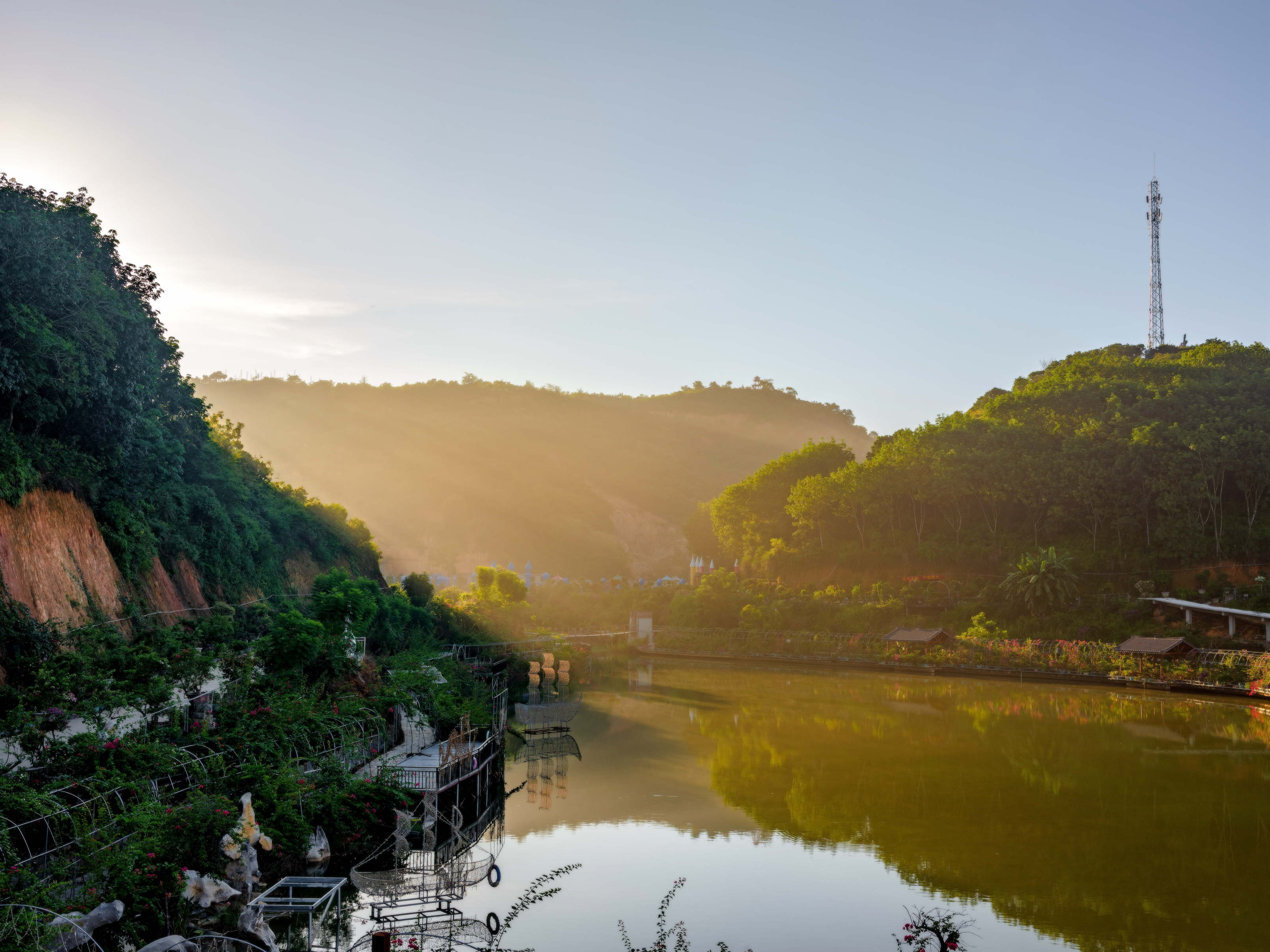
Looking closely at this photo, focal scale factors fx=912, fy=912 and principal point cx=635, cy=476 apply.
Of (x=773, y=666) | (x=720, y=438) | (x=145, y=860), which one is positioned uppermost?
(x=720, y=438)

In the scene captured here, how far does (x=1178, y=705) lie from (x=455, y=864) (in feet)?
96.8

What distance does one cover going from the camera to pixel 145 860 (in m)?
11.5

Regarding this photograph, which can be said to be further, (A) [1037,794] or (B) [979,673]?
(B) [979,673]

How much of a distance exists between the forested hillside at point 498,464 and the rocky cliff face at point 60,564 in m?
84.3

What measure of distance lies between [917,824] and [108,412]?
2015 centimetres

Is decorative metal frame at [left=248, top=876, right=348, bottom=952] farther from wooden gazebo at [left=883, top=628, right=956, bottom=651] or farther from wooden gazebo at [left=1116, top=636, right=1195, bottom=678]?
wooden gazebo at [left=883, top=628, right=956, bottom=651]

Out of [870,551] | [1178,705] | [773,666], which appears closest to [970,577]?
[870,551]

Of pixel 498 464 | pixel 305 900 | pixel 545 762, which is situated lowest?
pixel 545 762

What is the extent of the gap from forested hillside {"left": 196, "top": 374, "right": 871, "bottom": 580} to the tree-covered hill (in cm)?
7507

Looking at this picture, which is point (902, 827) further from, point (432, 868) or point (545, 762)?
point (545, 762)

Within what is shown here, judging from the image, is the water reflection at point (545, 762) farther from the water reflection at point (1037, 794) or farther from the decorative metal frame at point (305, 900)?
the decorative metal frame at point (305, 900)

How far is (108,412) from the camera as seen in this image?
67.7 ft

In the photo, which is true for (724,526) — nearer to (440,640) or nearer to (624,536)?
(440,640)

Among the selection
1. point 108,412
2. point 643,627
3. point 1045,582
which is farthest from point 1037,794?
point 643,627
